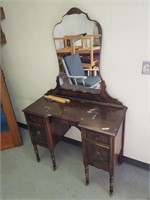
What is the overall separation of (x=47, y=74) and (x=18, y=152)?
3.54ft

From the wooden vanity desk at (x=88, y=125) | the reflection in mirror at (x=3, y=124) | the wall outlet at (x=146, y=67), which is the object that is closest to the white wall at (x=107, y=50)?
the wall outlet at (x=146, y=67)

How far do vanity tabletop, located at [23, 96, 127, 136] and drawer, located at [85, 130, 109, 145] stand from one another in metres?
0.04

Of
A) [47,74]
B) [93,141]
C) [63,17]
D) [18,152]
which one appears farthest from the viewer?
[18,152]

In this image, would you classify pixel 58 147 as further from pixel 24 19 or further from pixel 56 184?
pixel 24 19

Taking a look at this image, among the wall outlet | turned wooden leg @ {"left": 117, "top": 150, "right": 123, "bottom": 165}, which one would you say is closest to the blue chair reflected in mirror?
the wall outlet

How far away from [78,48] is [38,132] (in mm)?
914

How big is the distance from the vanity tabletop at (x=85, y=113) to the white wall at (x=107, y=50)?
7.6 inches

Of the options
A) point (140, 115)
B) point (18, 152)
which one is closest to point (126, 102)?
point (140, 115)

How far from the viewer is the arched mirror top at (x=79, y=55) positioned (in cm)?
149

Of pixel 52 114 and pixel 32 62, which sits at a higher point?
pixel 32 62

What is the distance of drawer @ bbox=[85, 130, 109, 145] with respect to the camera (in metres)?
1.35

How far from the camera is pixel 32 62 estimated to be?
2.03 m

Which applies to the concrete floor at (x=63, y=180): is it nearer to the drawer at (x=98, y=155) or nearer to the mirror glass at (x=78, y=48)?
the drawer at (x=98, y=155)

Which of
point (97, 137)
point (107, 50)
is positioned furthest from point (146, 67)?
point (97, 137)
